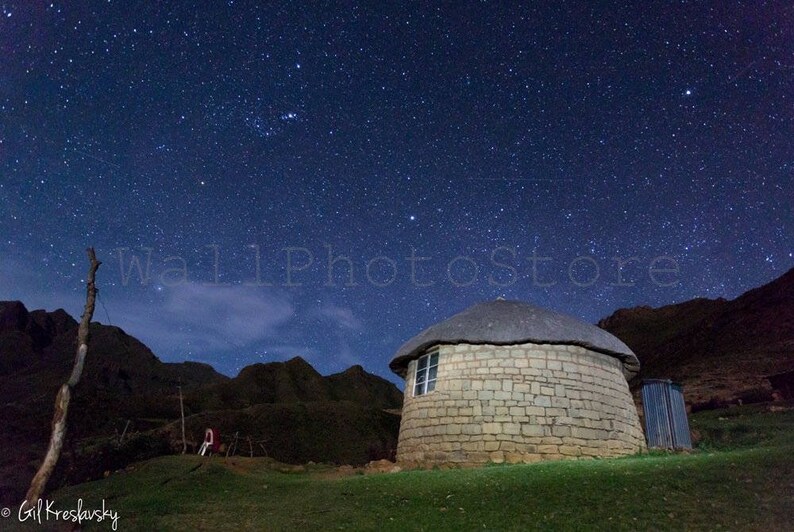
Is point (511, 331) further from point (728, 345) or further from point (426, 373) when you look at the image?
point (728, 345)

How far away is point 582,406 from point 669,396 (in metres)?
3.76

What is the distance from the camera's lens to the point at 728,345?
44.4 meters

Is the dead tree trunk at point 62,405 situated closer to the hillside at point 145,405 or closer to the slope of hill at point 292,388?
the hillside at point 145,405

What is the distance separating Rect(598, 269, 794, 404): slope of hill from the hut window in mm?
22194

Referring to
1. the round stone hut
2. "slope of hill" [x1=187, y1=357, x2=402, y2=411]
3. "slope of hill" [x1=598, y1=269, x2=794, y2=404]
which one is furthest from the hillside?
"slope of hill" [x1=598, y1=269, x2=794, y2=404]

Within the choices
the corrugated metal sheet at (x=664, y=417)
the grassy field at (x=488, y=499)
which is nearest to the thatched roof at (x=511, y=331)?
the corrugated metal sheet at (x=664, y=417)

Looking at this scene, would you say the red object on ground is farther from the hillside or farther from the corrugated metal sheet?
the corrugated metal sheet

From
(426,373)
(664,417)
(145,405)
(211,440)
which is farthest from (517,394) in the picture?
(145,405)

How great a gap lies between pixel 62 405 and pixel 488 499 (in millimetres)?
8554

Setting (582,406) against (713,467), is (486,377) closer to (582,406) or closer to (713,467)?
(582,406)

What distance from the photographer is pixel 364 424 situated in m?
41.6

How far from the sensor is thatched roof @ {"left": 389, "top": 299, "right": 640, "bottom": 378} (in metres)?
15.0

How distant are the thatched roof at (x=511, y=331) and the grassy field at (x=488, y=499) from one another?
382 centimetres

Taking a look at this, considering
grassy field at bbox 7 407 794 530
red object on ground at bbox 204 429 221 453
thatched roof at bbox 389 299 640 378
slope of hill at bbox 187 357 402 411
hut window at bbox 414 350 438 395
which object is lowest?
grassy field at bbox 7 407 794 530
